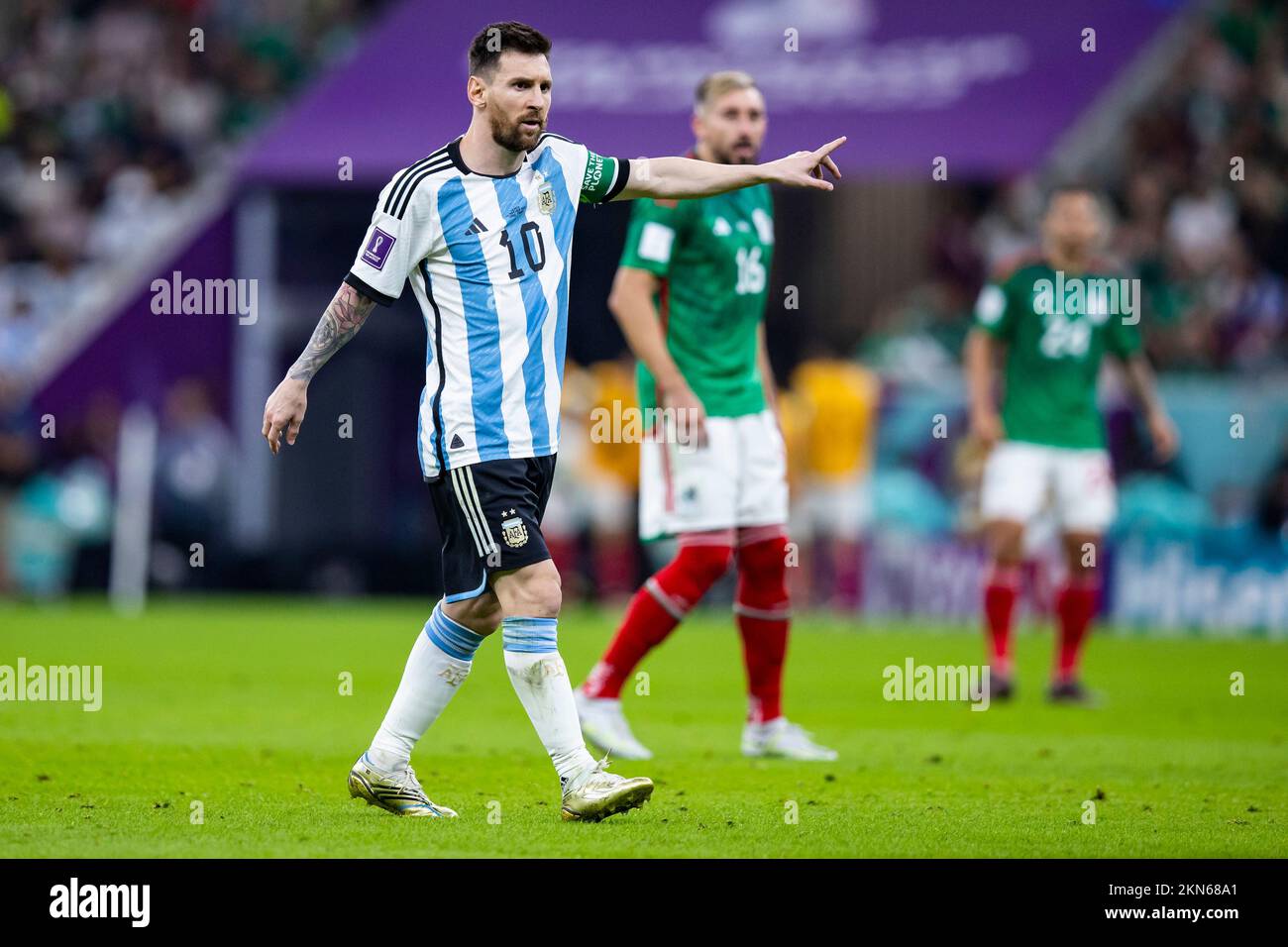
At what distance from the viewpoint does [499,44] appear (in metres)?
5.98

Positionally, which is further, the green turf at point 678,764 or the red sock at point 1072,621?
the red sock at point 1072,621

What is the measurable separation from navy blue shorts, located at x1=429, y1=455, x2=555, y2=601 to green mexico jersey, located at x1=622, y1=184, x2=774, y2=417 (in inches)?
80.7

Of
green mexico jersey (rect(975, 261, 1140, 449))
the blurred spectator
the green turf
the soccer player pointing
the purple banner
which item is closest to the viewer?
the green turf

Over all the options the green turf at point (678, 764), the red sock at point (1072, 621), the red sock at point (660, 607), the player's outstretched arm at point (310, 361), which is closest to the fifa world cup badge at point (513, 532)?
the player's outstretched arm at point (310, 361)

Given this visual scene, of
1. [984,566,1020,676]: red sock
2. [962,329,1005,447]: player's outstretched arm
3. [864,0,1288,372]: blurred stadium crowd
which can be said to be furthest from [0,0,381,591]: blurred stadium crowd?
[984,566,1020,676]: red sock

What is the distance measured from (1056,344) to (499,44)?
560 centimetres

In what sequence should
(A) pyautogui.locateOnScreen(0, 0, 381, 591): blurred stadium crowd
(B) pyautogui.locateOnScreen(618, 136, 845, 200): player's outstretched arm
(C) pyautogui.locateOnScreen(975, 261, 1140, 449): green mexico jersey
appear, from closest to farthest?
(B) pyautogui.locateOnScreen(618, 136, 845, 200): player's outstretched arm → (C) pyautogui.locateOnScreen(975, 261, 1140, 449): green mexico jersey → (A) pyautogui.locateOnScreen(0, 0, 381, 591): blurred stadium crowd

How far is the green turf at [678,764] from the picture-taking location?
5.72 metres

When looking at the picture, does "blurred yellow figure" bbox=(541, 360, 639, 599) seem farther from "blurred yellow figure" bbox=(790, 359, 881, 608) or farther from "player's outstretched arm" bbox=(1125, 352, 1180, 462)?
"player's outstretched arm" bbox=(1125, 352, 1180, 462)

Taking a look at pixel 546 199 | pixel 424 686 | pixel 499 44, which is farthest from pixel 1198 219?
pixel 424 686

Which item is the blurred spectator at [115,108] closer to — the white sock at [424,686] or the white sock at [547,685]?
the white sock at [424,686]

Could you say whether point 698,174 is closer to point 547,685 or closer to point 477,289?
point 477,289

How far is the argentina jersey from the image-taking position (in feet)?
19.7

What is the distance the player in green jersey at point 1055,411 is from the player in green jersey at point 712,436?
294 centimetres
